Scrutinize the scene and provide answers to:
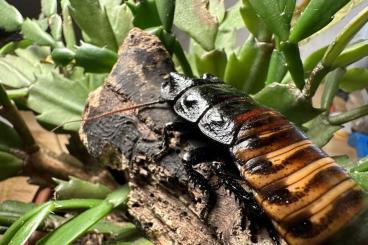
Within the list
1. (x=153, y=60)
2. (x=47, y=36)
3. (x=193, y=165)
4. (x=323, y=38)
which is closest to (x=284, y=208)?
(x=193, y=165)

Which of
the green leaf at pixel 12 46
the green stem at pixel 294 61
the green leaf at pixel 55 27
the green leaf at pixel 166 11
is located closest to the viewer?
the green stem at pixel 294 61

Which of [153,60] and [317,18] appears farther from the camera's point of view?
[153,60]

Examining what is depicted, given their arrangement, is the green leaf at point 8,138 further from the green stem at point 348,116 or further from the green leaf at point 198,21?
the green stem at point 348,116

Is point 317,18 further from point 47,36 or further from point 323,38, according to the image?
point 323,38

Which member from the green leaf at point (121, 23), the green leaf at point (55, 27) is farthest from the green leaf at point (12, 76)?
the green leaf at point (121, 23)

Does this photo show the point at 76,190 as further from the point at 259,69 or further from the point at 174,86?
the point at 259,69
